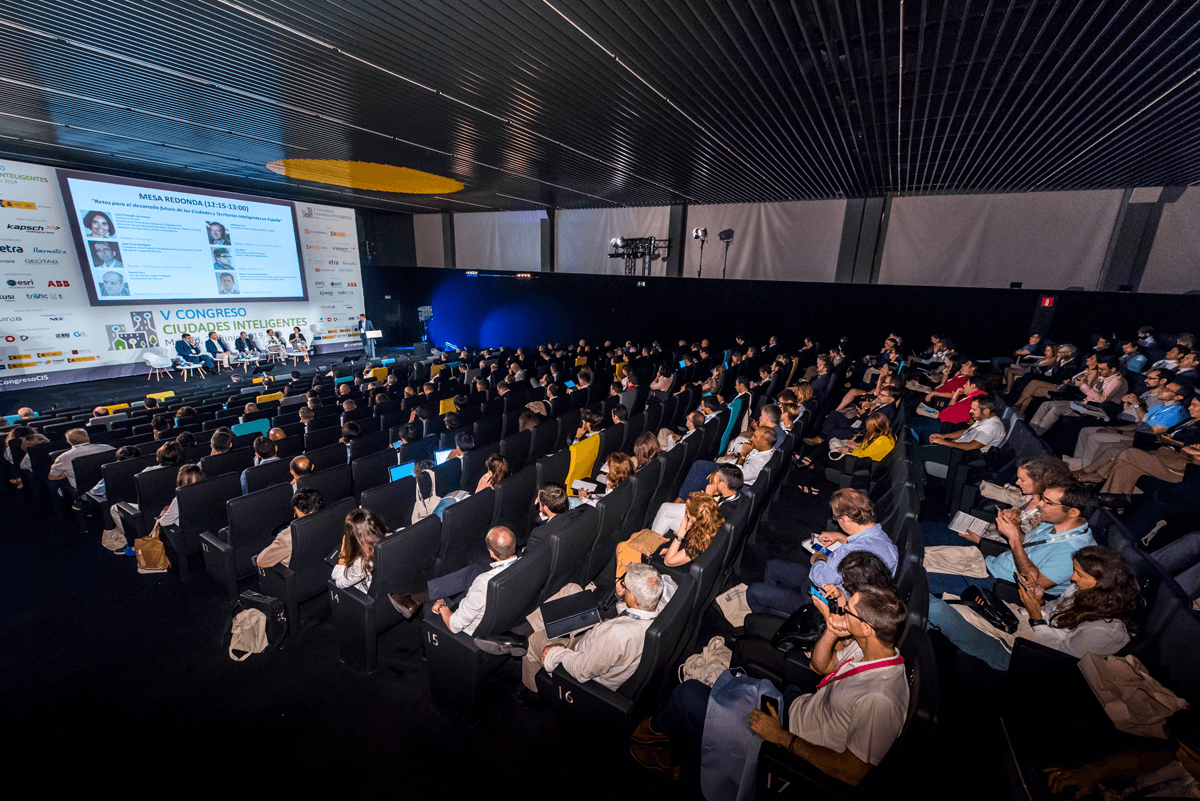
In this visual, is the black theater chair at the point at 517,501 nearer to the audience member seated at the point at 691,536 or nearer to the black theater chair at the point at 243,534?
the audience member seated at the point at 691,536

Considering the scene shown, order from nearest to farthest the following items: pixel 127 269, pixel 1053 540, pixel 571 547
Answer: pixel 1053 540 → pixel 571 547 → pixel 127 269

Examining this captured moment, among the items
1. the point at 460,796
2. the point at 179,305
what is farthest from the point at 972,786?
the point at 179,305

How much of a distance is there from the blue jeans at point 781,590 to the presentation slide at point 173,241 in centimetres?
1512

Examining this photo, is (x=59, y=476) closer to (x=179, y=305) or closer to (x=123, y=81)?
(x=123, y=81)

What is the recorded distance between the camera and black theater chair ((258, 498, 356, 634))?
3289 millimetres

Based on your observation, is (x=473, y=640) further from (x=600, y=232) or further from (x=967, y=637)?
(x=600, y=232)

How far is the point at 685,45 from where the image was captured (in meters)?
4.12

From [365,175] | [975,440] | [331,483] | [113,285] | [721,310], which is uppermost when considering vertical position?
[365,175]

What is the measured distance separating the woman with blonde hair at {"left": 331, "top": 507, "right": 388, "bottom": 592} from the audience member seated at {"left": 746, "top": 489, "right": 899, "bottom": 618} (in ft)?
8.04

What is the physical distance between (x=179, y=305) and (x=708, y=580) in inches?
602

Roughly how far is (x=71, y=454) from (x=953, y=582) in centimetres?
806

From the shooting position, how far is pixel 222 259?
12789mm

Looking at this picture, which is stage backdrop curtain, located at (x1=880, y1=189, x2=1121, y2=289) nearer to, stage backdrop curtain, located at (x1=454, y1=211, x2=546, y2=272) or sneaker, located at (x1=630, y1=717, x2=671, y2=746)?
stage backdrop curtain, located at (x1=454, y1=211, x2=546, y2=272)

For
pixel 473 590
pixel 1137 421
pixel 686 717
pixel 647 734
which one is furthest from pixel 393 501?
pixel 1137 421
